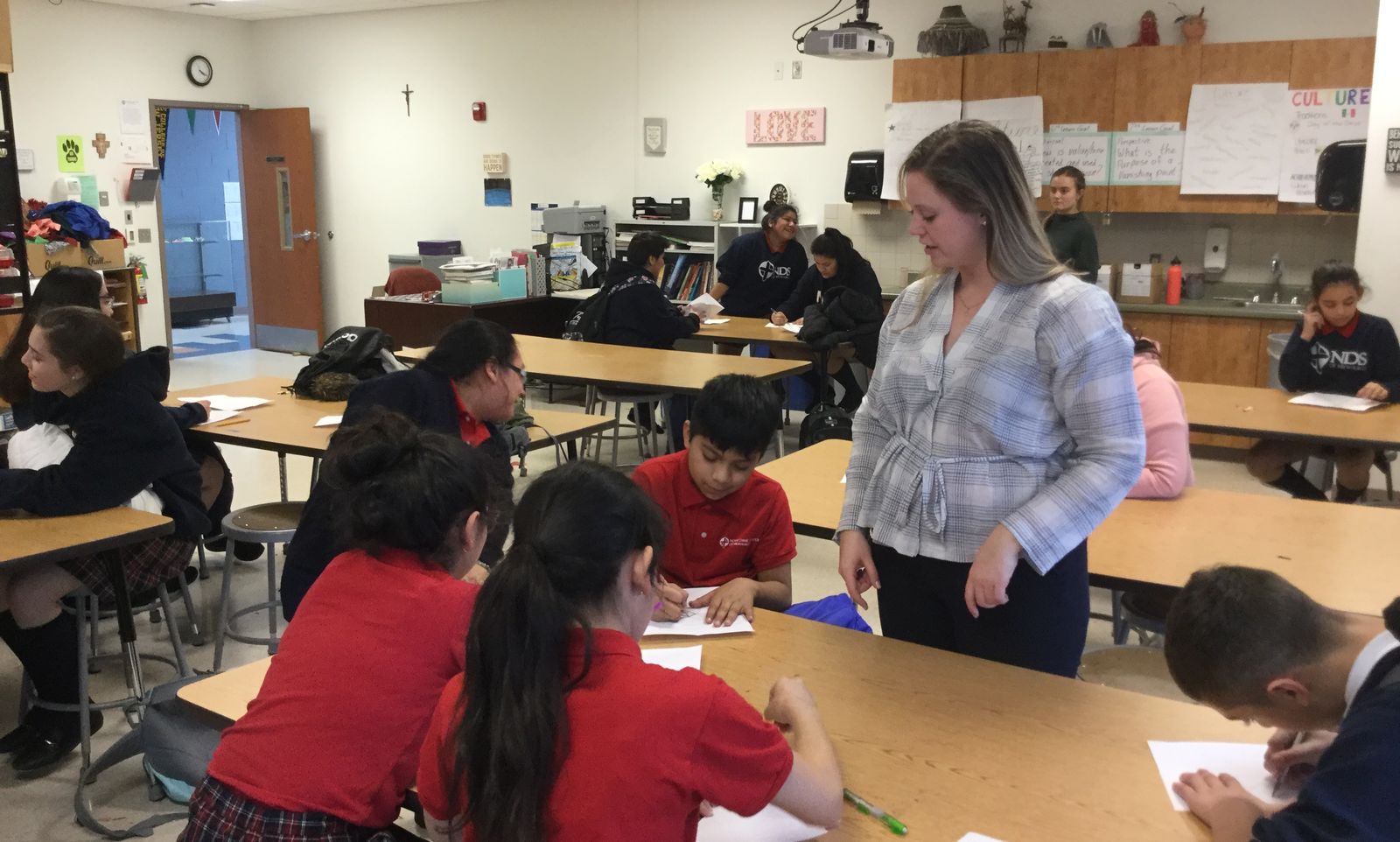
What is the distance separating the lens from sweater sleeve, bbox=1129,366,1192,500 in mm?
2826

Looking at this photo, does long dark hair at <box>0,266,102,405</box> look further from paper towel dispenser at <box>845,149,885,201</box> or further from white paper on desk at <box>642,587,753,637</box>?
paper towel dispenser at <box>845,149,885,201</box>

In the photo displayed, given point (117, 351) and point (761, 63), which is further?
point (761, 63)

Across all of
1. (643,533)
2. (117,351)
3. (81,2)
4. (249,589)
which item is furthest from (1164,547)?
(81,2)

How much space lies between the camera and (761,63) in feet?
25.9

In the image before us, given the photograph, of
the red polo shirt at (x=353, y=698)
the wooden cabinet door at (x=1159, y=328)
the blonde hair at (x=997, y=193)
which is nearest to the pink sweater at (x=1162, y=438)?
the blonde hair at (x=997, y=193)

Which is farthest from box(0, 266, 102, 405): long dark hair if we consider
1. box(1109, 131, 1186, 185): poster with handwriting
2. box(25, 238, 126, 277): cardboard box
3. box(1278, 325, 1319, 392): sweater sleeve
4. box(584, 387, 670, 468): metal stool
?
box(1109, 131, 1186, 185): poster with handwriting

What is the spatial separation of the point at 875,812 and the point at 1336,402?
3.53 meters

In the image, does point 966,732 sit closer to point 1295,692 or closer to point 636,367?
point 1295,692

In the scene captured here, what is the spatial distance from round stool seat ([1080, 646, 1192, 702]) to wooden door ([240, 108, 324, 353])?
907cm

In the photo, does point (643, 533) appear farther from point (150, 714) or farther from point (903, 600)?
point (150, 714)

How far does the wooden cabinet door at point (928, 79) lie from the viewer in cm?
691

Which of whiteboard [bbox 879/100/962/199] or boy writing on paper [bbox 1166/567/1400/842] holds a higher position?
whiteboard [bbox 879/100/962/199]

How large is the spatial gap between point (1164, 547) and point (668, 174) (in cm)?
650

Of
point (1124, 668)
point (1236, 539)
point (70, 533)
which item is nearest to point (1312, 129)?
point (1236, 539)
